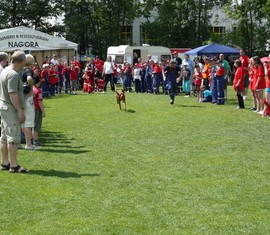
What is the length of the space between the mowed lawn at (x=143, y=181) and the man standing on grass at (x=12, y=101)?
607 millimetres

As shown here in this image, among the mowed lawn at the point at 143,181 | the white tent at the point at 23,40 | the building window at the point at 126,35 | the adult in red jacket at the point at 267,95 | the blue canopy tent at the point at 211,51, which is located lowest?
the mowed lawn at the point at 143,181

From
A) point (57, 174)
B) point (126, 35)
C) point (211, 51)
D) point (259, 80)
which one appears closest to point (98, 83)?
point (211, 51)

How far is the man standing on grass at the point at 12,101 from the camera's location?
27.4 feet

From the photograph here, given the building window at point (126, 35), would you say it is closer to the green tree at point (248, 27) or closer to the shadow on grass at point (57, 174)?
the green tree at point (248, 27)

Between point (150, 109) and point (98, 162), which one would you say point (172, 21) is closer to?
point (150, 109)

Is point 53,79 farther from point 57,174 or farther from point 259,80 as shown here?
point 57,174

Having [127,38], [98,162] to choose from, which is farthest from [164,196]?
[127,38]

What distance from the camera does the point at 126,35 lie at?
57406 millimetres

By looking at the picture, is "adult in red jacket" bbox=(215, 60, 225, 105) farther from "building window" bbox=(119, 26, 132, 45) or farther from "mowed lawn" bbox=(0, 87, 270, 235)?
"building window" bbox=(119, 26, 132, 45)

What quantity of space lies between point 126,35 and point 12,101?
163ft

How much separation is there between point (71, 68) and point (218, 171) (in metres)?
19.9

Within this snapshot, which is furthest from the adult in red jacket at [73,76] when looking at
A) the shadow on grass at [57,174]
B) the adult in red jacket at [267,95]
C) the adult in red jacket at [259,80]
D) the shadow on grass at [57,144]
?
the shadow on grass at [57,174]

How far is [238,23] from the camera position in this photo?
50.4m

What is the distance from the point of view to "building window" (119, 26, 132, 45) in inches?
2192
